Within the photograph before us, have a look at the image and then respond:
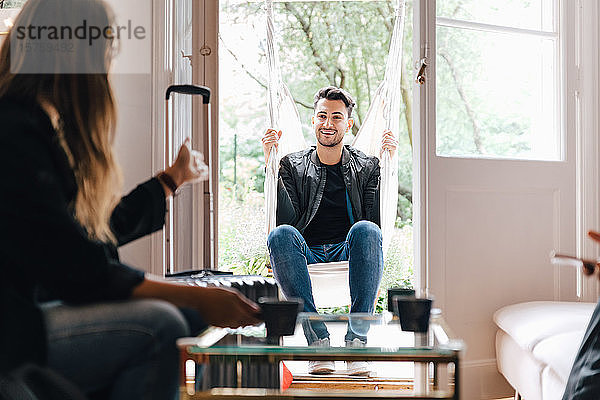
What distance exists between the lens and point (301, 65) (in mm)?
4461

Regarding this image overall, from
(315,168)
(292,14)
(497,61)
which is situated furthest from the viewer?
(292,14)

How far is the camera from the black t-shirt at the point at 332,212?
2.53m

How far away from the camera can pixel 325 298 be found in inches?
67.6

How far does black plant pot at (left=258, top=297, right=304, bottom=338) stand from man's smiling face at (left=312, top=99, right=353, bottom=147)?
1.70 meters

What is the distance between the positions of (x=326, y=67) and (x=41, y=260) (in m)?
4.16

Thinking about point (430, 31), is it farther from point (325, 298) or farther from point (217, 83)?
point (217, 83)

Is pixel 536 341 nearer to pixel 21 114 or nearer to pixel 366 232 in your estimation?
pixel 366 232

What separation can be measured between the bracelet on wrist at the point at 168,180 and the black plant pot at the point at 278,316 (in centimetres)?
13

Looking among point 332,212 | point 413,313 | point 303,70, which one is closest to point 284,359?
point 413,313

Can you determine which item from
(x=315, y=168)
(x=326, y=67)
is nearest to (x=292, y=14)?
(x=326, y=67)

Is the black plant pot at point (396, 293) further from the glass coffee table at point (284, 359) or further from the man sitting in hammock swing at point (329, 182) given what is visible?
the man sitting in hammock swing at point (329, 182)

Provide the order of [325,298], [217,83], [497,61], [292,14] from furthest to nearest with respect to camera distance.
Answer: [292,14] → [325,298] → [497,61] → [217,83]

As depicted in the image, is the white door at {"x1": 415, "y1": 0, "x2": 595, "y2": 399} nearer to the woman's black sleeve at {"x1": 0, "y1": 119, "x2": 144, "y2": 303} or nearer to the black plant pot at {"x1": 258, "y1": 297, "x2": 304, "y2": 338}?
the black plant pot at {"x1": 258, "y1": 297, "x2": 304, "y2": 338}

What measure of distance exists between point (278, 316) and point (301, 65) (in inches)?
157
